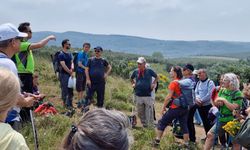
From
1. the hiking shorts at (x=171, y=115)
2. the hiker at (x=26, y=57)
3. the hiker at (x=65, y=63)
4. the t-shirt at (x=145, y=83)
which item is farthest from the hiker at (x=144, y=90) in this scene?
the hiker at (x=26, y=57)

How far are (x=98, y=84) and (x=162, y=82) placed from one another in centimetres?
1287

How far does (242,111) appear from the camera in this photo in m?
5.81

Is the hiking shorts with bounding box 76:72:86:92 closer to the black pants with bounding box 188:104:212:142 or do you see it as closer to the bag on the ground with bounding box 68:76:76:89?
the bag on the ground with bounding box 68:76:76:89

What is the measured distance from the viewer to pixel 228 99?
5.97m

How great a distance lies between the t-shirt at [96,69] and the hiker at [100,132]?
6662mm

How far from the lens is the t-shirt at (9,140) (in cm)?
225

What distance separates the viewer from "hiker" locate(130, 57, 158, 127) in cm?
823

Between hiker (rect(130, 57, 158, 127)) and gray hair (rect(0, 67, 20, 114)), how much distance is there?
5926 millimetres

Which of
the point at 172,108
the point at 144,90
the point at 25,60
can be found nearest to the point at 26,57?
the point at 25,60

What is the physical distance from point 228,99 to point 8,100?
4.35m

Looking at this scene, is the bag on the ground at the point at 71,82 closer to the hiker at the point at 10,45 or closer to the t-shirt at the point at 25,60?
the t-shirt at the point at 25,60

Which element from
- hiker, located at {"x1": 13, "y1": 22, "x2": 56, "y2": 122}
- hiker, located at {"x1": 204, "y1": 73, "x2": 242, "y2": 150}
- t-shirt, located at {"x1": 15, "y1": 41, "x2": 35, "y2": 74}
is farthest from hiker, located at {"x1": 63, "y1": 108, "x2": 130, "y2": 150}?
hiker, located at {"x1": 204, "y1": 73, "x2": 242, "y2": 150}

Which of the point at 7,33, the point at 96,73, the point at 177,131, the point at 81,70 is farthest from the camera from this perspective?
the point at 81,70

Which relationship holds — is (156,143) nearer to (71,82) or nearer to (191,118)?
(191,118)
